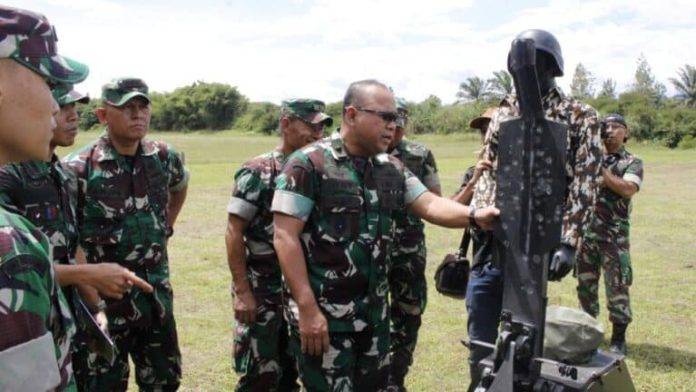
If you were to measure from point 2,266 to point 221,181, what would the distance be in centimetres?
1969

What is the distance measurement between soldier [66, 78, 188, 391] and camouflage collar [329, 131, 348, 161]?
1.30 metres

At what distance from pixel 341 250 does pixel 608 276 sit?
3.60 meters

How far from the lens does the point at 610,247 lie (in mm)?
5965

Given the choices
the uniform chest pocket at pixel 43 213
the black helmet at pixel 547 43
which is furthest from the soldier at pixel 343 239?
the uniform chest pocket at pixel 43 213

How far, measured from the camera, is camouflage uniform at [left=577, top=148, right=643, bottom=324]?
5.89 metres

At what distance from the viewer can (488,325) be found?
3969 mm

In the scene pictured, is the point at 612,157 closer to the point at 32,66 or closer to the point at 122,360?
the point at 122,360

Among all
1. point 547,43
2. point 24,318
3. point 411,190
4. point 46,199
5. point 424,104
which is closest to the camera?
point 24,318

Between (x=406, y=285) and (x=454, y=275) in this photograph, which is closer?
(x=454, y=275)

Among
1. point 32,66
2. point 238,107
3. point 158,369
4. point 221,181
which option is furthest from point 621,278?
point 238,107

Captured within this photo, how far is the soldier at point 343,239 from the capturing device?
10.4ft

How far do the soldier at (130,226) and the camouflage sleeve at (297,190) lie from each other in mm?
1149

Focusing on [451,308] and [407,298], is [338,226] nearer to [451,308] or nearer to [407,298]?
[407,298]

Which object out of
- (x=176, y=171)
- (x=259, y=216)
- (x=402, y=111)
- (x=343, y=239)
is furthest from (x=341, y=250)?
(x=402, y=111)
